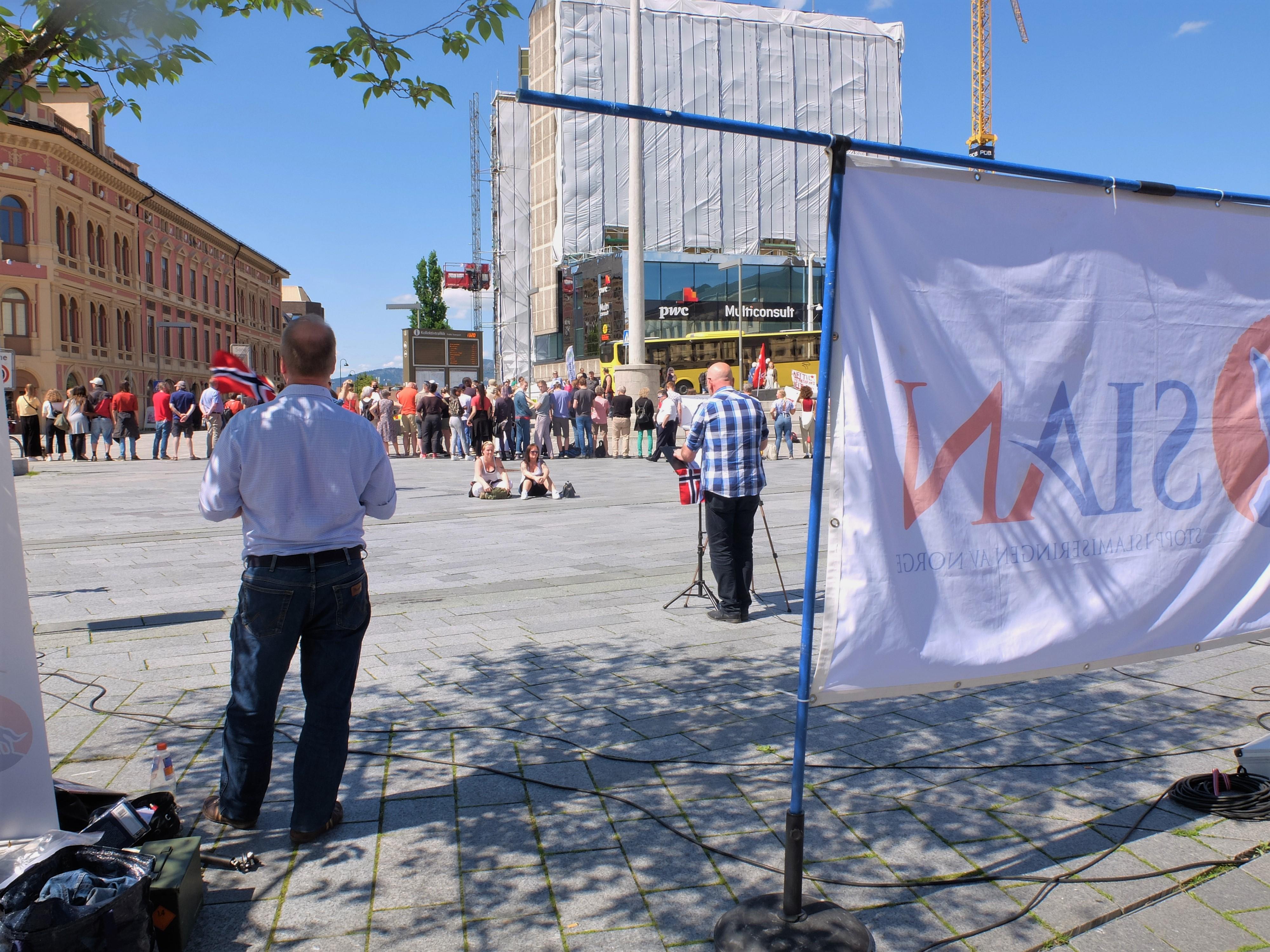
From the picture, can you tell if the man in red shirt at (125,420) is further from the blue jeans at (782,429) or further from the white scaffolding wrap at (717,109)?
the white scaffolding wrap at (717,109)

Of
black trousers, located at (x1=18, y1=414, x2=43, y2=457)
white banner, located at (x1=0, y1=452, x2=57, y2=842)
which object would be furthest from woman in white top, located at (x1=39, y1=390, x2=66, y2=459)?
white banner, located at (x1=0, y1=452, x2=57, y2=842)

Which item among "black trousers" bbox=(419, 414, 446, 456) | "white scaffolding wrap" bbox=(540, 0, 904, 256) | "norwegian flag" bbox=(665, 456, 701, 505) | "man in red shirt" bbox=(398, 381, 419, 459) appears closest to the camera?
"norwegian flag" bbox=(665, 456, 701, 505)

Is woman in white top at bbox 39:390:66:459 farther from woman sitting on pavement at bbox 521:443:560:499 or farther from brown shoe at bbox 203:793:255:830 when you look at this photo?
brown shoe at bbox 203:793:255:830

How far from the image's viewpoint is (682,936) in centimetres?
273

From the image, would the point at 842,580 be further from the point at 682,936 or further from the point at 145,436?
the point at 145,436

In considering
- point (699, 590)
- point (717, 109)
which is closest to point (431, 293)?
point (717, 109)

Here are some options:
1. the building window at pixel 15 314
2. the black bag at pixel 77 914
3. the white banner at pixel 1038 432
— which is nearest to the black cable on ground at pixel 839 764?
the white banner at pixel 1038 432

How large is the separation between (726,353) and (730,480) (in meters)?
30.4

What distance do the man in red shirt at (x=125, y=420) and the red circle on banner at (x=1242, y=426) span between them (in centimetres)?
2450

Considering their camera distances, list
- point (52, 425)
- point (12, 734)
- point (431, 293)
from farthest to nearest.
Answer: point (431, 293) < point (52, 425) < point (12, 734)

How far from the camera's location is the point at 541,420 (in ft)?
77.9

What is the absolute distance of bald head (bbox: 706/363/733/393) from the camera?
21.5 ft

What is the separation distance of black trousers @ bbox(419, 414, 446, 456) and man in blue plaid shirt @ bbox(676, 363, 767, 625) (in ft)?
57.1

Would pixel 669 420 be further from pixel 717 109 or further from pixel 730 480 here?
pixel 717 109
